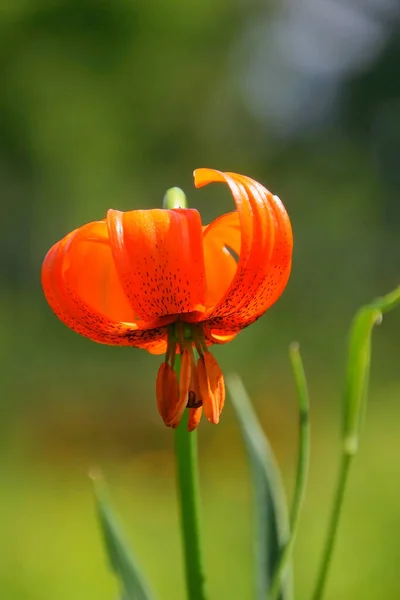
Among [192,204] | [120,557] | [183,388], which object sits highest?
[183,388]

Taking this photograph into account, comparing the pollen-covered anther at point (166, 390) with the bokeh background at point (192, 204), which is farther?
the bokeh background at point (192, 204)

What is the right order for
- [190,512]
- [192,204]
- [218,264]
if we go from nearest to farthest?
[190,512], [218,264], [192,204]

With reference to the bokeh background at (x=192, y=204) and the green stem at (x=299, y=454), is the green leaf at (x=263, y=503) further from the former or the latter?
the bokeh background at (x=192, y=204)

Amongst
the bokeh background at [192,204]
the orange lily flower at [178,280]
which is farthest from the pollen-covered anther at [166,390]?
the bokeh background at [192,204]

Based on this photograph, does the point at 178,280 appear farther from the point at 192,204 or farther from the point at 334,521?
the point at 192,204

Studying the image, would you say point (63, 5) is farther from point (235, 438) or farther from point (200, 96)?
point (235, 438)

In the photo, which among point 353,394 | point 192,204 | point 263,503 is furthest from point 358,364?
point 192,204

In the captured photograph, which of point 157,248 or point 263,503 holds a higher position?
point 157,248
